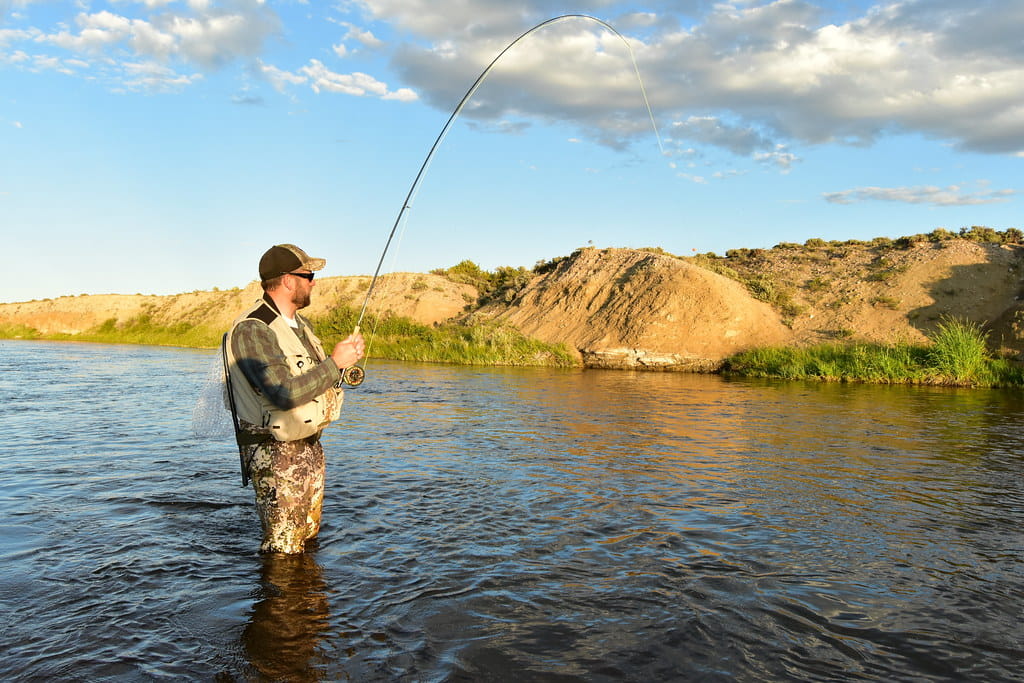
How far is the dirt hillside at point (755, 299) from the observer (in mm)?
28969

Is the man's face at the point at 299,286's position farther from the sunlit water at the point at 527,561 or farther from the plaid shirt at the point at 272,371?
the sunlit water at the point at 527,561

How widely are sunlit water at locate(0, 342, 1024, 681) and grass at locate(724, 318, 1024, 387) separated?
11.8 metres

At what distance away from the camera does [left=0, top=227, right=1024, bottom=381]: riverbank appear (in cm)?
2883

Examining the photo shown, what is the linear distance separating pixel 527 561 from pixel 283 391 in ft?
7.39

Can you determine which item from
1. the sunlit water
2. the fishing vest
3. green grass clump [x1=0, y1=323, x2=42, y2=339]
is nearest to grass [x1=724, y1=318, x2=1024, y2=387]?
the sunlit water

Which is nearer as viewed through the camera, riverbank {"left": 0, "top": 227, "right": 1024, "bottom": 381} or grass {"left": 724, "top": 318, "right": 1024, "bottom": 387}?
grass {"left": 724, "top": 318, "right": 1024, "bottom": 387}

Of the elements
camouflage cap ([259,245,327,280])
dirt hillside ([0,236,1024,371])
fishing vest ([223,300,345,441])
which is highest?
dirt hillside ([0,236,1024,371])

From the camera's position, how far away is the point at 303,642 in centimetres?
409

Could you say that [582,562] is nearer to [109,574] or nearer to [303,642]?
[303,642]

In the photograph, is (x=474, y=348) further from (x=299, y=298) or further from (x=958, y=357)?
(x=299, y=298)

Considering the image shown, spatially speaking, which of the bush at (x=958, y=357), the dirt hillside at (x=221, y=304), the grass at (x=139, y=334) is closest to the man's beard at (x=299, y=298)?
the bush at (x=958, y=357)

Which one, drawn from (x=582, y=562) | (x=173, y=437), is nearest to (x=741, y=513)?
(x=582, y=562)

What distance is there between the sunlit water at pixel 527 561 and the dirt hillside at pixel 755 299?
17.8 m

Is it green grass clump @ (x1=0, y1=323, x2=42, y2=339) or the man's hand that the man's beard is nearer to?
the man's hand
